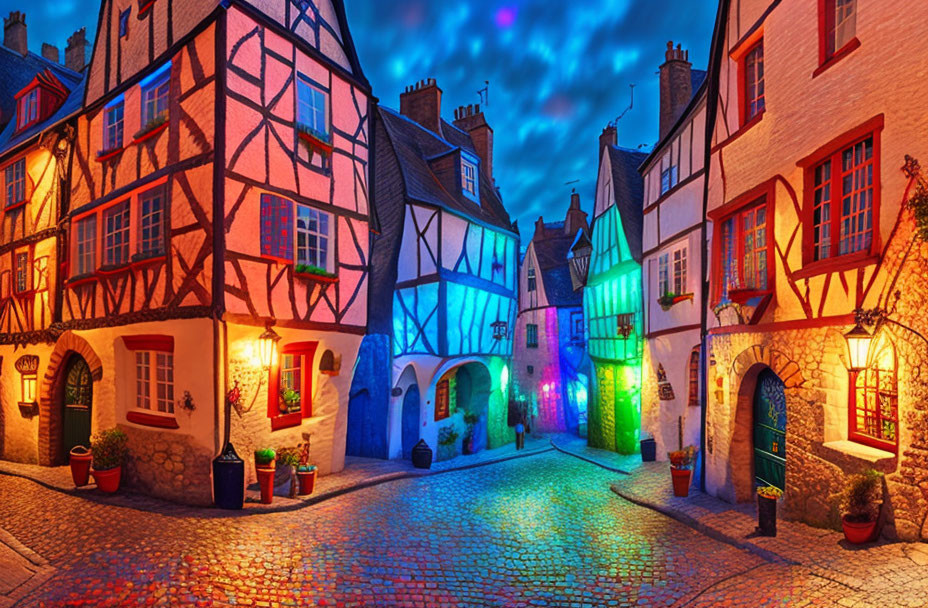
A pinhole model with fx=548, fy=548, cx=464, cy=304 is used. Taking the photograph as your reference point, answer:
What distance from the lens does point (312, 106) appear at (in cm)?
1184

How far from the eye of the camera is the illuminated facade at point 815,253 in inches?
249

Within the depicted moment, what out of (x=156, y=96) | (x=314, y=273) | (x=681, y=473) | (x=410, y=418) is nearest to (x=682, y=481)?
(x=681, y=473)

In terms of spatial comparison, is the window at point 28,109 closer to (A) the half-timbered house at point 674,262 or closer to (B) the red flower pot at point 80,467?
(B) the red flower pot at point 80,467

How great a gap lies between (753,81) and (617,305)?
943cm

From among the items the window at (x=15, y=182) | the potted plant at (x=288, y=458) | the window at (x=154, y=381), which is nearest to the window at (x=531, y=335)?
the potted plant at (x=288, y=458)

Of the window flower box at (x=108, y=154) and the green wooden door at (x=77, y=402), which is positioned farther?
the green wooden door at (x=77, y=402)

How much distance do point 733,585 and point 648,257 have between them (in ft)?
36.6

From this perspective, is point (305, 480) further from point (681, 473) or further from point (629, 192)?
point (629, 192)

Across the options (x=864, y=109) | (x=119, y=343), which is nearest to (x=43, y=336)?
(x=119, y=343)

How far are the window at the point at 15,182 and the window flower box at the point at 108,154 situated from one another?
4533mm

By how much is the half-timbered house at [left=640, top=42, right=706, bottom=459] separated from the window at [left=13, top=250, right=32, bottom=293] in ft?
54.1

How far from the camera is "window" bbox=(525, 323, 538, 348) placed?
2903cm

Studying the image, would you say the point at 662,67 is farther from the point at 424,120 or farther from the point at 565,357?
the point at 565,357

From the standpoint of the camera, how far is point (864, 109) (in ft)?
22.8
